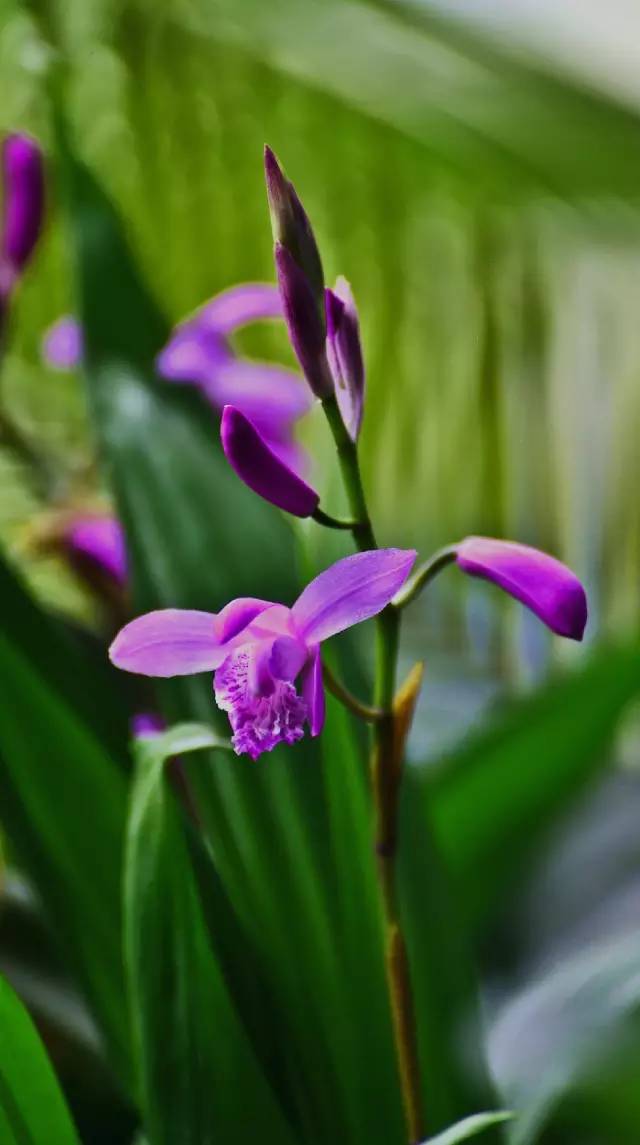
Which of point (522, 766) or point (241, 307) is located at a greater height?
point (241, 307)

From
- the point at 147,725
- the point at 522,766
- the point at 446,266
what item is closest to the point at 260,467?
the point at 147,725

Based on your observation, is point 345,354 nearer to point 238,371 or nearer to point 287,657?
point 287,657

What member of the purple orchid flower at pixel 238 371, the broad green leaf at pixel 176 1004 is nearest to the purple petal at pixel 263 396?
the purple orchid flower at pixel 238 371

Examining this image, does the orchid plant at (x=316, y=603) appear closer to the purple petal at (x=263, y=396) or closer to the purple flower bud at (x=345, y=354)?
the purple flower bud at (x=345, y=354)

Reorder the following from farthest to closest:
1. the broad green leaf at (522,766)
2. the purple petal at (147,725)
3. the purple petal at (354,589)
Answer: the broad green leaf at (522,766)
the purple petal at (147,725)
the purple petal at (354,589)

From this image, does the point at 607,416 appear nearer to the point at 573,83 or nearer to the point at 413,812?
the point at 573,83

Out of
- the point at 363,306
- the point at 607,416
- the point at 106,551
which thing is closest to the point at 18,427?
the point at 106,551

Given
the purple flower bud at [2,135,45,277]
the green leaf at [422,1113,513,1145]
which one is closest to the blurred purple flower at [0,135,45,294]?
the purple flower bud at [2,135,45,277]
